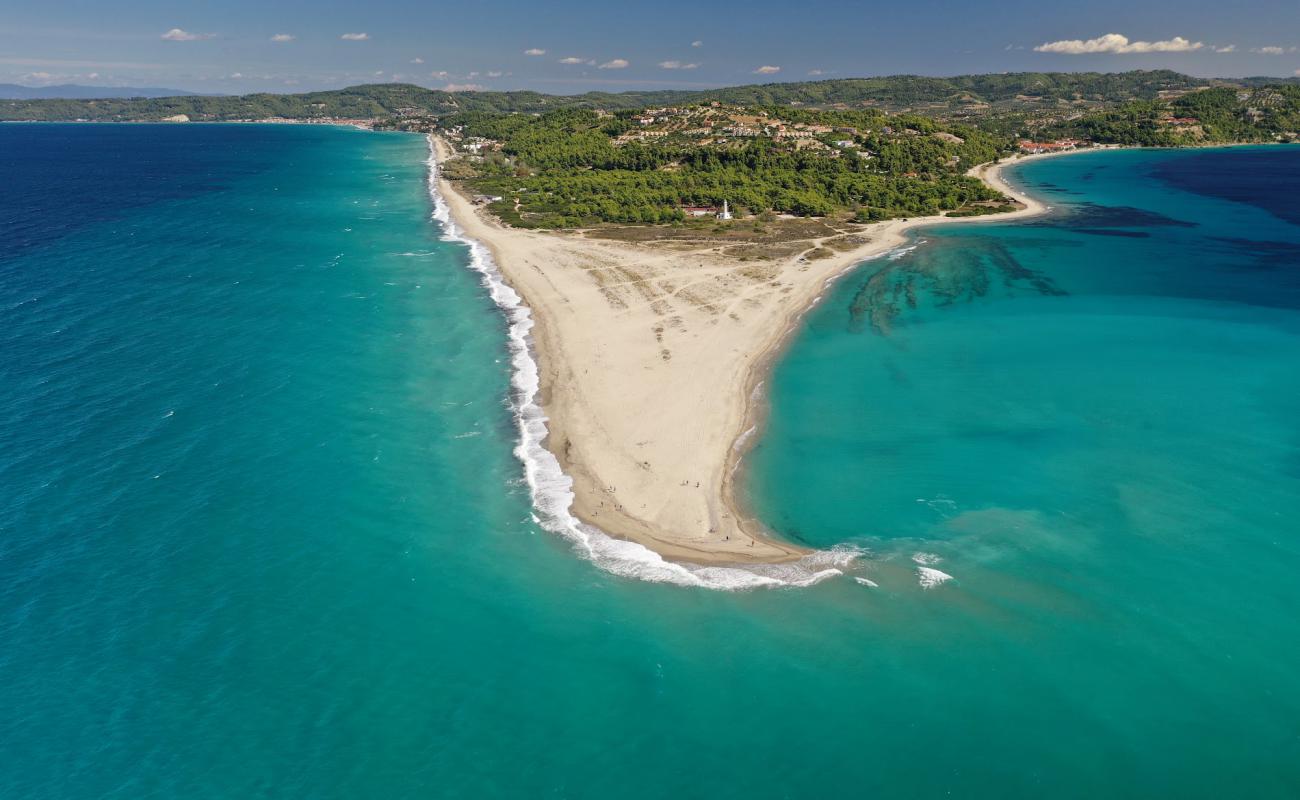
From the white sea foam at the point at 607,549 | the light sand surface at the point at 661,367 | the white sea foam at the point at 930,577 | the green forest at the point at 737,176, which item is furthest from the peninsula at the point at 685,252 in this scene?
the white sea foam at the point at 930,577

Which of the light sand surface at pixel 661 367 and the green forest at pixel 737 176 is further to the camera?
the green forest at pixel 737 176

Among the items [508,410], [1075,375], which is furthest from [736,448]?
[1075,375]

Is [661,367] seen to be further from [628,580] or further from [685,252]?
[685,252]

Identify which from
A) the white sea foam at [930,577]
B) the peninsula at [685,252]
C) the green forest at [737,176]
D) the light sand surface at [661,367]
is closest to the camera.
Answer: the white sea foam at [930,577]

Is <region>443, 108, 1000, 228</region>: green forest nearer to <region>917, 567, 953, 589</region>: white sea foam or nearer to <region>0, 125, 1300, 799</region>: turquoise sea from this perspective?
<region>0, 125, 1300, 799</region>: turquoise sea

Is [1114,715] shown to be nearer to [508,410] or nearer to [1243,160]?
[508,410]

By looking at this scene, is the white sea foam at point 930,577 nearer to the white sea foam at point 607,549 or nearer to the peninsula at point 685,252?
the white sea foam at point 607,549

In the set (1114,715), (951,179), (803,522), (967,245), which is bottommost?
(1114,715)
